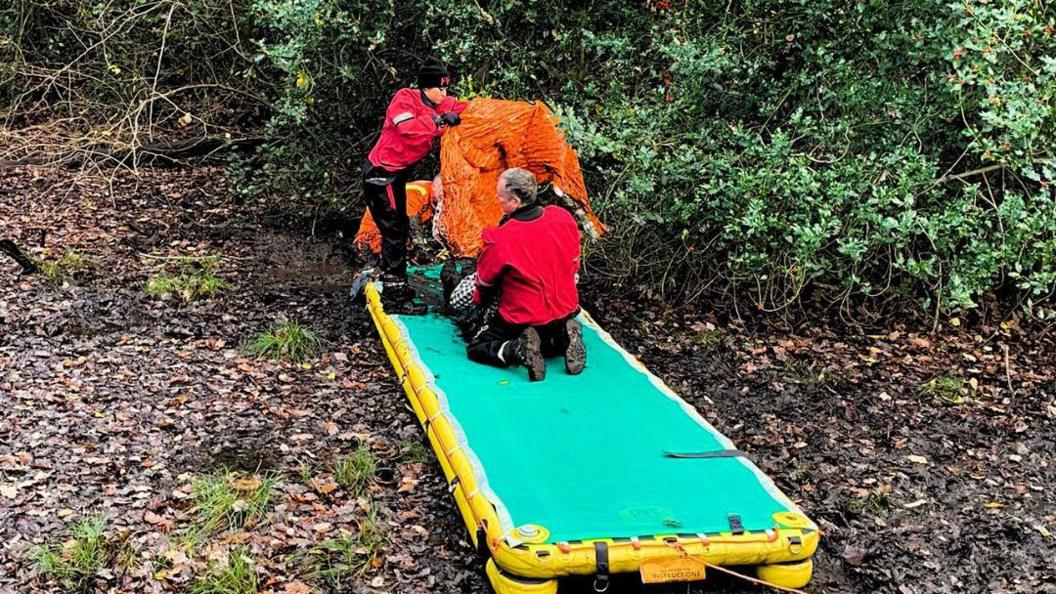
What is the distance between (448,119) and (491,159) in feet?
1.29

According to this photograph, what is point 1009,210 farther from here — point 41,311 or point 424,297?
point 41,311

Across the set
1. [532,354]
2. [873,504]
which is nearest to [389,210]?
[532,354]

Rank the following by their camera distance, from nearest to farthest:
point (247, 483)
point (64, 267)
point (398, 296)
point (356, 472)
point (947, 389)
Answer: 1. point (247, 483)
2. point (356, 472)
3. point (947, 389)
4. point (398, 296)
5. point (64, 267)

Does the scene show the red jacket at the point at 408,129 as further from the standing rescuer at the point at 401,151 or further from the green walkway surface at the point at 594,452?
the green walkway surface at the point at 594,452

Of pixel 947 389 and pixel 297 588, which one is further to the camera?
pixel 947 389

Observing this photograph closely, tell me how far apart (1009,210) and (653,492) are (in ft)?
10.8

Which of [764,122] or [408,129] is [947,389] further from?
[408,129]

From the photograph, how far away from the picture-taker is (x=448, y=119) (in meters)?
6.64

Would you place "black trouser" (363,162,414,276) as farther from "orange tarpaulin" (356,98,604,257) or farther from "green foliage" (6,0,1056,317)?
"green foliage" (6,0,1056,317)

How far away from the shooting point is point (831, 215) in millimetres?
6477

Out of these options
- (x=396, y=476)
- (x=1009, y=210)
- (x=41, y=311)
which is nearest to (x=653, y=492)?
(x=396, y=476)

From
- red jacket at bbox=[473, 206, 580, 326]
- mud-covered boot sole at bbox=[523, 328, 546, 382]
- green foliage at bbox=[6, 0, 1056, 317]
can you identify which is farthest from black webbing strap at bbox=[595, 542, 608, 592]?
green foliage at bbox=[6, 0, 1056, 317]

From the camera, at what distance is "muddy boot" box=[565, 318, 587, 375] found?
5.80 meters

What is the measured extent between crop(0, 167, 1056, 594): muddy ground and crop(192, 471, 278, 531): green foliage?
2.9 inches
